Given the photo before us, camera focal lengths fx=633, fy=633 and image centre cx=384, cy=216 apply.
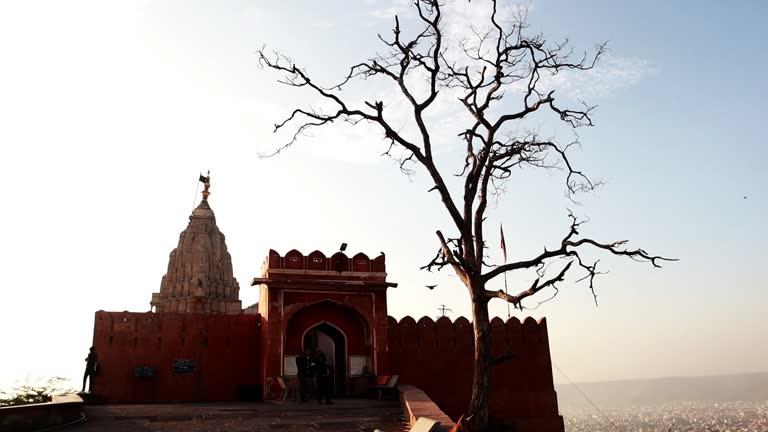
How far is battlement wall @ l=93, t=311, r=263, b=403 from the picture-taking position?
18297 millimetres

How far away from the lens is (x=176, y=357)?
18953mm

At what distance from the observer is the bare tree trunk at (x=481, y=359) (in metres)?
12.6

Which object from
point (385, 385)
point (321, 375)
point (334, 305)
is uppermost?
point (334, 305)

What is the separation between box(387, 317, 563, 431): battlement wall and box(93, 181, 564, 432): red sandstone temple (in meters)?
0.03

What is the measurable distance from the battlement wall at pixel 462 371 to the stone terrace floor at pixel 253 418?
3.87 m

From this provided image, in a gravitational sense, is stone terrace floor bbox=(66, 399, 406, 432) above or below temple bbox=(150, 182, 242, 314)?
below

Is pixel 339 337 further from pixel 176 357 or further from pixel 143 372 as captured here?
pixel 143 372

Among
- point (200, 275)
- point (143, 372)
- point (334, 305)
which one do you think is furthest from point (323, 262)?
point (200, 275)

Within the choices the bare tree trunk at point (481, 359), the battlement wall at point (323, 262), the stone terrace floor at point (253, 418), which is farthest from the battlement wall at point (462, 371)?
the bare tree trunk at point (481, 359)

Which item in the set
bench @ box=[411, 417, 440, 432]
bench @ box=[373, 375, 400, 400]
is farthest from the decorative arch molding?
bench @ box=[411, 417, 440, 432]

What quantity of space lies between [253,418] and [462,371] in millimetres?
8503

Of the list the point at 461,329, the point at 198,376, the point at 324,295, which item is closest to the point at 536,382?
the point at 461,329

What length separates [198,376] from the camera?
18984mm

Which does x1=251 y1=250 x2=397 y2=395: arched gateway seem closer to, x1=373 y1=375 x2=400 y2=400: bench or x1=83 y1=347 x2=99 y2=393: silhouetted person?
x1=373 y1=375 x2=400 y2=400: bench
